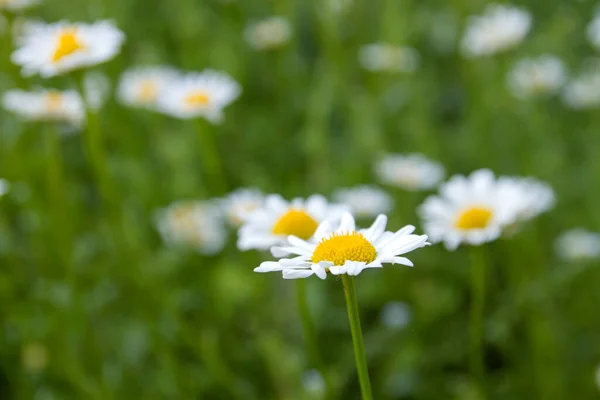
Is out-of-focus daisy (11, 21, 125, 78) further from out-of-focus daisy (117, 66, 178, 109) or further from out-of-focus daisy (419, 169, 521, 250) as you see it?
out-of-focus daisy (117, 66, 178, 109)

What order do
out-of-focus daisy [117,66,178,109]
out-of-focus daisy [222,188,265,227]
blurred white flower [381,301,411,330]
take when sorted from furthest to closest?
1. out-of-focus daisy [117,66,178,109]
2. out-of-focus daisy [222,188,265,227]
3. blurred white flower [381,301,411,330]

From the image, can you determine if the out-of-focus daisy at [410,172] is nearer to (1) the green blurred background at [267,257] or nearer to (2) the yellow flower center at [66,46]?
(1) the green blurred background at [267,257]

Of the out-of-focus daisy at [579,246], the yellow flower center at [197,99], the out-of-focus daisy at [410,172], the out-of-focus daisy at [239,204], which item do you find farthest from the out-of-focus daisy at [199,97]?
the out-of-focus daisy at [579,246]

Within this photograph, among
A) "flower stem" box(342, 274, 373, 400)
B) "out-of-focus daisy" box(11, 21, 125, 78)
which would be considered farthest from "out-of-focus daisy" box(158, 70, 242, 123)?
"flower stem" box(342, 274, 373, 400)

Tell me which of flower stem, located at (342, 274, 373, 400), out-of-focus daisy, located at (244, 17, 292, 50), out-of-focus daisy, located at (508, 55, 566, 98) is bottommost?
Result: flower stem, located at (342, 274, 373, 400)

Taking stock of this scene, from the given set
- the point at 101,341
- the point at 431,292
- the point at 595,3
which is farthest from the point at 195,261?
the point at 595,3

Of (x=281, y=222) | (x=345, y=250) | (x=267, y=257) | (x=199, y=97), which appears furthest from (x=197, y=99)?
(x=345, y=250)

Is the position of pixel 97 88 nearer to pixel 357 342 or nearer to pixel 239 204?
pixel 239 204
